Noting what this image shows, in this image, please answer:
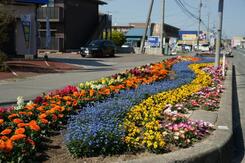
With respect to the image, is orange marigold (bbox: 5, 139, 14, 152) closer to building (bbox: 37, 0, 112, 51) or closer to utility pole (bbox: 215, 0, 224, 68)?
utility pole (bbox: 215, 0, 224, 68)

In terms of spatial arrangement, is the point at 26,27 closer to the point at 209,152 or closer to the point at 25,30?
the point at 25,30

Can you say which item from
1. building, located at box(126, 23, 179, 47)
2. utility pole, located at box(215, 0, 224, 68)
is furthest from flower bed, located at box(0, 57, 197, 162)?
building, located at box(126, 23, 179, 47)

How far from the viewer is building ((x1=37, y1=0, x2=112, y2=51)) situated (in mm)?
47031

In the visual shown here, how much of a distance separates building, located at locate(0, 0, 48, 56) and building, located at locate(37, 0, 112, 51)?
43.6ft

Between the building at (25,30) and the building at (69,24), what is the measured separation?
1328cm

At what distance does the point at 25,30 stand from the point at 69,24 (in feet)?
60.0

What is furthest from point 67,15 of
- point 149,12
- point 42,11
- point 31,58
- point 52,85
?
point 52,85

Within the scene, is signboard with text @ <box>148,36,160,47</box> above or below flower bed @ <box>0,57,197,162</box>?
above

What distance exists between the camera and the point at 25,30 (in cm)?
3038

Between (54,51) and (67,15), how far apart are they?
4703 mm

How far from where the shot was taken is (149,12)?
54.0 metres

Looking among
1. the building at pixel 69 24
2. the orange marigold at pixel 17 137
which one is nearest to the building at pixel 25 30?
the building at pixel 69 24

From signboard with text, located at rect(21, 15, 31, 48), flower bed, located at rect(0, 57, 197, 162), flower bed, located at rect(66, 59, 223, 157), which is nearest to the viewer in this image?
flower bed, located at rect(0, 57, 197, 162)

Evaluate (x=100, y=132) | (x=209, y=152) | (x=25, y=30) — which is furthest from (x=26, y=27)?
(x=209, y=152)
